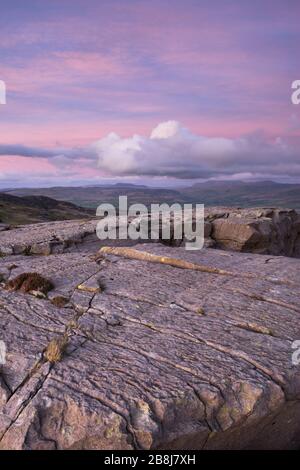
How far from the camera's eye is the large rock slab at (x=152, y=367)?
32.0ft

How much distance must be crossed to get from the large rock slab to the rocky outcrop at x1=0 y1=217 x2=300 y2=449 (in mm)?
31

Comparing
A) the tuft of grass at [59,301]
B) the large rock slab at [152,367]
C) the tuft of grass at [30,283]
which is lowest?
the large rock slab at [152,367]

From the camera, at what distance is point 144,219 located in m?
33.4

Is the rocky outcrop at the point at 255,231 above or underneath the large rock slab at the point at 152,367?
above

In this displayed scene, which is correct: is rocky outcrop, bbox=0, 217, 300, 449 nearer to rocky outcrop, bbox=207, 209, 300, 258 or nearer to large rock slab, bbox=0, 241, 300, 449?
large rock slab, bbox=0, 241, 300, 449

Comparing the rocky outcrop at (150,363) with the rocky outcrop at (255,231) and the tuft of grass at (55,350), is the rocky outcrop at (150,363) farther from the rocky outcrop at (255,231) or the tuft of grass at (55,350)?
the rocky outcrop at (255,231)

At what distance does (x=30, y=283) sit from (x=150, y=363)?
7730mm

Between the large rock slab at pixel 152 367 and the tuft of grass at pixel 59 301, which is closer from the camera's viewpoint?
the large rock slab at pixel 152 367

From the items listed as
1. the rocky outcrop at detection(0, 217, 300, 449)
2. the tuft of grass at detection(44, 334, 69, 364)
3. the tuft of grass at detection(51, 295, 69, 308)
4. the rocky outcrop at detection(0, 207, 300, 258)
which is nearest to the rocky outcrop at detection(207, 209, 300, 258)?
the rocky outcrop at detection(0, 207, 300, 258)

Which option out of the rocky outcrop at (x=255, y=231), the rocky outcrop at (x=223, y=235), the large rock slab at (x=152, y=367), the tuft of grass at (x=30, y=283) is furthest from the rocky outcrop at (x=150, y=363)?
the rocky outcrop at (x=255, y=231)

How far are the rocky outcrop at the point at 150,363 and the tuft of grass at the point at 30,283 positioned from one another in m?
0.42

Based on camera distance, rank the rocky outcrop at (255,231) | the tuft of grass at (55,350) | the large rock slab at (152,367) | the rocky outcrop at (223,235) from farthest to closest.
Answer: the rocky outcrop at (255,231) < the rocky outcrop at (223,235) < the tuft of grass at (55,350) < the large rock slab at (152,367)

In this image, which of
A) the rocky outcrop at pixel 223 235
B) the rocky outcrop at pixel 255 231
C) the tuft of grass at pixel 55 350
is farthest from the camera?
the rocky outcrop at pixel 255 231

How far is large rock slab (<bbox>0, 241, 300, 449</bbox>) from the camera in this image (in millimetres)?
9766
